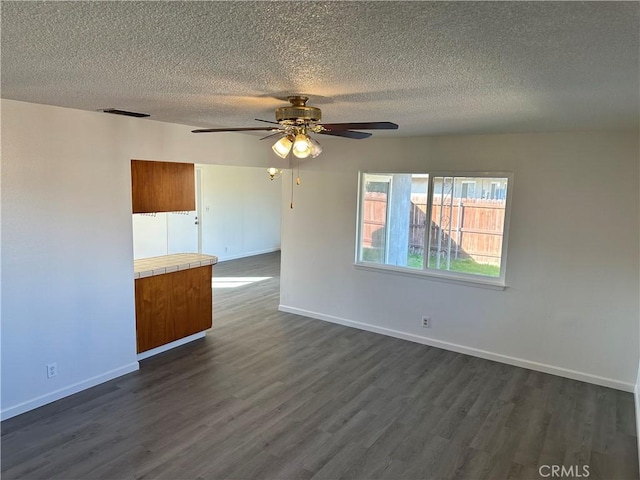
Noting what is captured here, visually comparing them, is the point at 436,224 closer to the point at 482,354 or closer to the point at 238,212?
the point at 482,354

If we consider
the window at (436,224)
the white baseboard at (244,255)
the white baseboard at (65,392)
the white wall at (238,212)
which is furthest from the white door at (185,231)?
the white baseboard at (65,392)

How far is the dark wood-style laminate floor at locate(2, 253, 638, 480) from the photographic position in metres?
2.74

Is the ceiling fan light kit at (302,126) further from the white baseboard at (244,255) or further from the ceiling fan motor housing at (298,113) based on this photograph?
the white baseboard at (244,255)

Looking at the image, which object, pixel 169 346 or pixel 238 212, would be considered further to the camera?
pixel 238 212

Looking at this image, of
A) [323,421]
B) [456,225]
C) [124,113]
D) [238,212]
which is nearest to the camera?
[323,421]

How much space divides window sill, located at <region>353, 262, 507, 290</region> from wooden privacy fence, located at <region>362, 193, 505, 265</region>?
0.66 feet

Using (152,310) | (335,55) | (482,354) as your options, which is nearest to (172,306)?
(152,310)

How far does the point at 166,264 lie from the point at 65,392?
4.83ft

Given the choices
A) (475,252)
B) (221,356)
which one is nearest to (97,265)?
(221,356)

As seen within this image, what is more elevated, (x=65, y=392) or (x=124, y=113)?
(x=124, y=113)

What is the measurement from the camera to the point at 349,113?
3123 mm

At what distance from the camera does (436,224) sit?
4723mm

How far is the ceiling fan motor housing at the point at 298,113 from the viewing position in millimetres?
2488

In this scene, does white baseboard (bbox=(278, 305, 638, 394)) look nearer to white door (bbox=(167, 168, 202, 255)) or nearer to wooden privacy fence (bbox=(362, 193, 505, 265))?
wooden privacy fence (bbox=(362, 193, 505, 265))
